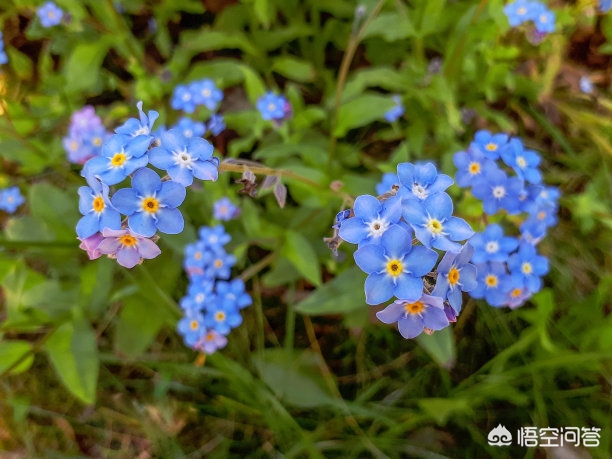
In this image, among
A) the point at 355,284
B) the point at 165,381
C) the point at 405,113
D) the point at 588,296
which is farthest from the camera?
the point at 405,113

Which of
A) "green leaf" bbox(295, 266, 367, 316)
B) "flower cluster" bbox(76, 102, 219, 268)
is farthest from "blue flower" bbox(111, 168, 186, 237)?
"green leaf" bbox(295, 266, 367, 316)

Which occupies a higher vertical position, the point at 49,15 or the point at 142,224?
the point at 49,15

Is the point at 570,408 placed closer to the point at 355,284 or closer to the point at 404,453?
the point at 404,453

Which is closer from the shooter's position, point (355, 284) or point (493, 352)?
point (355, 284)

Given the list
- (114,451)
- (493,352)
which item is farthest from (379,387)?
(114,451)
